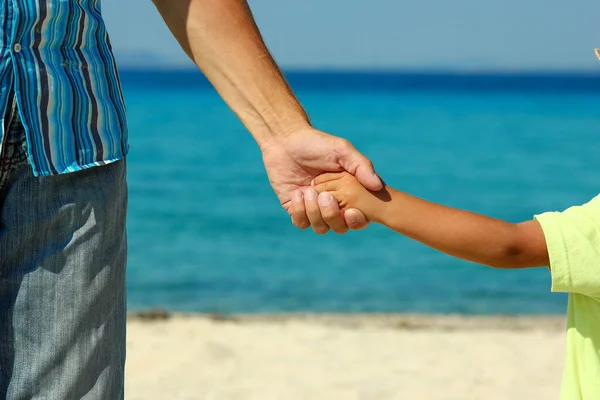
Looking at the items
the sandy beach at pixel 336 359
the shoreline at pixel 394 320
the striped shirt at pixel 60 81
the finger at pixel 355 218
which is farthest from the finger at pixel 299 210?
the shoreline at pixel 394 320

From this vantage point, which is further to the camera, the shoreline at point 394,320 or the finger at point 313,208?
the shoreline at point 394,320

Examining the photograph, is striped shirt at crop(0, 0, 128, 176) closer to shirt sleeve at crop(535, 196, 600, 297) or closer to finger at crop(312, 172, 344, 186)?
finger at crop(312, 172, 344, 186)

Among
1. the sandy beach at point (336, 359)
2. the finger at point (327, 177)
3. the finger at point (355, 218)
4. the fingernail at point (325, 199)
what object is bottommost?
the sandy beach at point (336, 359)

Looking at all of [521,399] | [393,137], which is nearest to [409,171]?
[393,137]

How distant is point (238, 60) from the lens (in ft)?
7.23

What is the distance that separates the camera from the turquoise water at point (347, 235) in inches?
321

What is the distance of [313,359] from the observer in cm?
525

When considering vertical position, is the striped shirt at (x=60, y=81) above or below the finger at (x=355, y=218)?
above

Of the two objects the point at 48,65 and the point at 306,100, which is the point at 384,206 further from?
the point at 306,100

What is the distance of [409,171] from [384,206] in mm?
15026

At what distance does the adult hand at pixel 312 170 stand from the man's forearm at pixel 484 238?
20cm

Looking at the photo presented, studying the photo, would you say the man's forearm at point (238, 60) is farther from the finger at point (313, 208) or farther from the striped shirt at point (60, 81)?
the striped shirt at point (60, 81)

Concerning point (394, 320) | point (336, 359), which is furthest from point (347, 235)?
point (336, 359)

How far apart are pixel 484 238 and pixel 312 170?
538 millimetres
